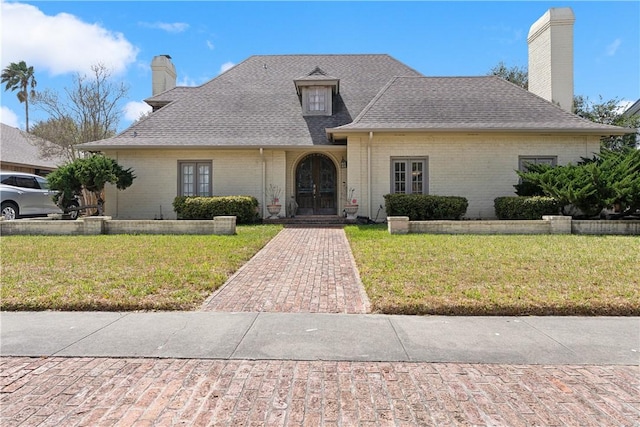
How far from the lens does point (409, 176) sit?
1441cm

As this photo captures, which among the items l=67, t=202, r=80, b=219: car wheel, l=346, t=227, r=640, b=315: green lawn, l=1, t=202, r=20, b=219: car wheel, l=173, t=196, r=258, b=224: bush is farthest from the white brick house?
l=346, t=227, r=640, b=315: green lawn

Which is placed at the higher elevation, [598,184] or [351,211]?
[598,184]

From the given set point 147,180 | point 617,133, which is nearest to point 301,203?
point 147,180

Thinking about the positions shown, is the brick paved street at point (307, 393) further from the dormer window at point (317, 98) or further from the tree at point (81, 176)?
the dormer window at point (317, 98)

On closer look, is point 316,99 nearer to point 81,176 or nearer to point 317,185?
point 317,185

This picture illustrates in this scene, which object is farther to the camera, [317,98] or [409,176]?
[317,98]

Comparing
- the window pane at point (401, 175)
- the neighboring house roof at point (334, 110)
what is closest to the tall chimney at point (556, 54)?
the neighboring house roof at point (334, 110)

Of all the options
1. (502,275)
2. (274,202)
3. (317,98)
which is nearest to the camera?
(502,275)

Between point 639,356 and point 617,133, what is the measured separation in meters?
13.6

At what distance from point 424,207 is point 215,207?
7.48 meters

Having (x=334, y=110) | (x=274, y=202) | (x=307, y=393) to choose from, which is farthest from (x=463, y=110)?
(x=307, y=393)

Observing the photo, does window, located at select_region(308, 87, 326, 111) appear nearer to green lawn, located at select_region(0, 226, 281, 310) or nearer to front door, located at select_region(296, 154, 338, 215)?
front door, located at select_region(296, 154, 338, 215)

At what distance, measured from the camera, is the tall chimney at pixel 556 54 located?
50.9 feet

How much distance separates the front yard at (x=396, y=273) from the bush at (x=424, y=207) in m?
3.03
